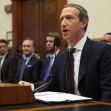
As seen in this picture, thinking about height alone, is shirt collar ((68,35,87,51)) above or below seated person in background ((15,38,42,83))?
above

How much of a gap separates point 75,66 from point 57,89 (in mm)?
240

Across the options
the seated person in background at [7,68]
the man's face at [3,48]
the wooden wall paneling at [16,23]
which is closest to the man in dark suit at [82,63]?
the seated person in background at [7,68]

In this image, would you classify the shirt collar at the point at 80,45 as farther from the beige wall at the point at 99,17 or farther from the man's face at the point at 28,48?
the man's face at the point at 28,48

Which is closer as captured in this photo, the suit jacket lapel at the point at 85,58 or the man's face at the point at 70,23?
the suit jacket lapel at the point at 85,58

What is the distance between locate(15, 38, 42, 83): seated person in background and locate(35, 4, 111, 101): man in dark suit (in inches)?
102

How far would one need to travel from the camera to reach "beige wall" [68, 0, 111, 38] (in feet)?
17.1

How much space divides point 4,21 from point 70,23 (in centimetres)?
595

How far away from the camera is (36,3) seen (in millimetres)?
7145

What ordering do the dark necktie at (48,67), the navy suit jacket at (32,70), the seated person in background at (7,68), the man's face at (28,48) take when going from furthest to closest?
the seated person in background at (7,68) → the man's face at (28,48) → the navy suit jacket at (32,70) → the dark necktie at (48,67)

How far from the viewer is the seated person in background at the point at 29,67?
5.25 m

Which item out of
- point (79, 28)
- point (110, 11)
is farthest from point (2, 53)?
point (79, 28)

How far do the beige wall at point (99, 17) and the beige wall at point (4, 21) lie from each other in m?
2.91

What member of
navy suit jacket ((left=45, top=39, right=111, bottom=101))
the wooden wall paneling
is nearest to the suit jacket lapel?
navy suit jacket ((left=45, top=39, right=111, bottom=101))

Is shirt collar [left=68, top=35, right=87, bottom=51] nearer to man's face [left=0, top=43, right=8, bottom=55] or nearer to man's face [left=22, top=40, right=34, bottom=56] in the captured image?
man's face [left=22, top=40, right=34, bottom=56]
